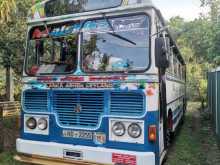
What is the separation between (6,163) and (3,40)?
19.3ft

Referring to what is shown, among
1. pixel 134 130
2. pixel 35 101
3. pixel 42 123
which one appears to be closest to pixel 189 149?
pixel 134 130

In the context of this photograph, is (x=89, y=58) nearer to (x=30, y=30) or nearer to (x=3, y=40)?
(x=30, y=30)

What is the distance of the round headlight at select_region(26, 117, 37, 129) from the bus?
0.02 meters

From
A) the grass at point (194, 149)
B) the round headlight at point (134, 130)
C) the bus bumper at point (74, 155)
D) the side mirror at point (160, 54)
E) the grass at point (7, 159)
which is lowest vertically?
the grass at point (194, 149)

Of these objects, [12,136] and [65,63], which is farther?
[12,136]

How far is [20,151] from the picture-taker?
18.0 feet

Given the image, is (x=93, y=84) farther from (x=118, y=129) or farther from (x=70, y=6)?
(x=70, y=6)

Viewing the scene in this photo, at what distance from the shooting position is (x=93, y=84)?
5102mm

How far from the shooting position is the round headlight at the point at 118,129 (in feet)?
15.9

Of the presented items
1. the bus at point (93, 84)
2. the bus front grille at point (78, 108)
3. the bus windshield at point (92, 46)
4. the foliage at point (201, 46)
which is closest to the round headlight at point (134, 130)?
the bus at point (93, 84)

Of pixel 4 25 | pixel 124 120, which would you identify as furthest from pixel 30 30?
pixel 4 25

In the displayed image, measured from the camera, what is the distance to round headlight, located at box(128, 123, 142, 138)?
4.76 metres

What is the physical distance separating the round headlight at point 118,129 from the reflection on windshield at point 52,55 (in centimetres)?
120

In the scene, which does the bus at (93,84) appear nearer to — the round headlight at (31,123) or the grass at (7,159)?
the round headlight at (31,123)
